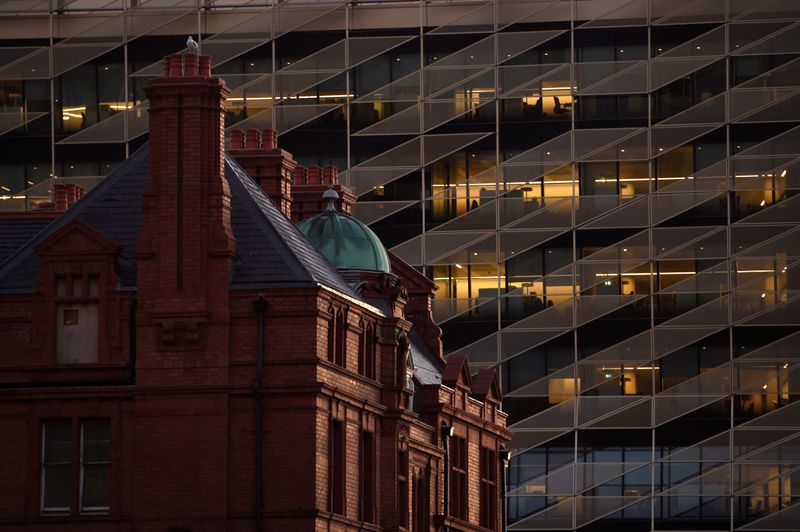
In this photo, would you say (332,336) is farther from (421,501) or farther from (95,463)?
(421,501)

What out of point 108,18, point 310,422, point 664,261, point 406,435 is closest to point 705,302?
point 664,261

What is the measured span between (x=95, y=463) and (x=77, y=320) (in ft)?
10.7

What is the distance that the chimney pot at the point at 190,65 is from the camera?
206 ft

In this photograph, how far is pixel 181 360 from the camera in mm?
61000

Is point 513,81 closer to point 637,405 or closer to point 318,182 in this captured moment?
point 637,405

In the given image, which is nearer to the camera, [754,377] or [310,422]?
[310,422]

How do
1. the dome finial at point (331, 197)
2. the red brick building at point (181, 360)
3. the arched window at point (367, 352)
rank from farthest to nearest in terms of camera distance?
the dome finial at point (331, 197) < the arched window at point (367, 352) < the red brick building at point (181, 360)

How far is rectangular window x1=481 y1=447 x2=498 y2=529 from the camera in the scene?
80750mm

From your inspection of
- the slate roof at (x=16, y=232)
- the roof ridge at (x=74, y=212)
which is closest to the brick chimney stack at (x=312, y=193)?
the slate roof at (x=16, y=232)

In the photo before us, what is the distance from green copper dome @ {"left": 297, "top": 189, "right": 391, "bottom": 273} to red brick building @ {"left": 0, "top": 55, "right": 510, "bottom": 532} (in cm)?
723

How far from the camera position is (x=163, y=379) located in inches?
2394

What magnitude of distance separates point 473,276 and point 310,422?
59.3 m

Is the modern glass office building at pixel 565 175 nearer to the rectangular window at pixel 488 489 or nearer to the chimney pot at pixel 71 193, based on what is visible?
the rectangular window at pixel 488 489

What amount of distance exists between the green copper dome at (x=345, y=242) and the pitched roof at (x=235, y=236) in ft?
19.6
